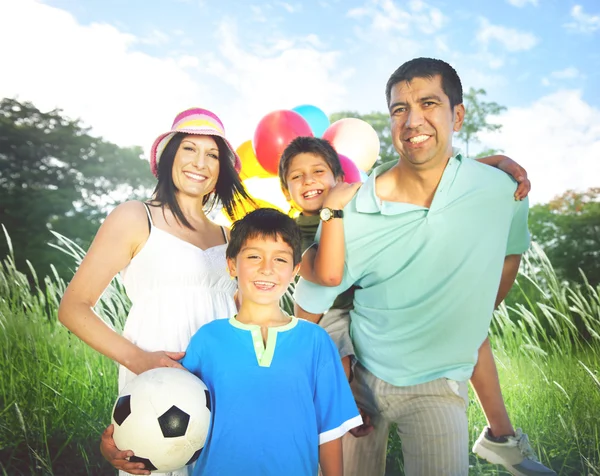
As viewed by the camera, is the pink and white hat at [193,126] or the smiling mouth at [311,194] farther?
the smiling mouth at [311,194]

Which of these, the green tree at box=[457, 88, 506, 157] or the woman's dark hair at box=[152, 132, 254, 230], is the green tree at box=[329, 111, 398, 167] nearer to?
the green tree at box=[457, 88, 506, 157]

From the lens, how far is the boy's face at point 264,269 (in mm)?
2043

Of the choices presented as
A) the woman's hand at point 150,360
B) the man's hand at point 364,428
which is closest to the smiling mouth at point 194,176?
the woman's hand at point 150,360

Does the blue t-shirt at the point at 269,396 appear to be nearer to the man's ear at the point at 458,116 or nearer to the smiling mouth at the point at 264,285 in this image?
the smiling mouth at the point at 264,285

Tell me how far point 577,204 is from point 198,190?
13410 mm

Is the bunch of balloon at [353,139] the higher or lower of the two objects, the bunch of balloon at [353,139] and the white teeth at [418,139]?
the higher

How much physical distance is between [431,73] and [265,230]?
933 millimetres

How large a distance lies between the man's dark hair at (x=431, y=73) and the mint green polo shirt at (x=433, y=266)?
0.27 m

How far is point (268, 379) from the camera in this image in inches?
75.5


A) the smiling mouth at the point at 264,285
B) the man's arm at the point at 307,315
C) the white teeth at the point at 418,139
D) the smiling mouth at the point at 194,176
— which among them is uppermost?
the white teeth at the point at 418,139

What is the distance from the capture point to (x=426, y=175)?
2.25m

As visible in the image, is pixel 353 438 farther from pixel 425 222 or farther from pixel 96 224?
pixel 96 224

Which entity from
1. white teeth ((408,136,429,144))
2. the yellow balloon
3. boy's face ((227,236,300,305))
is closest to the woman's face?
boy's face ((227,236,300,305))

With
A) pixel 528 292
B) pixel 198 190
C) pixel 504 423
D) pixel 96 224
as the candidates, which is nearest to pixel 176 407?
pixel 198 190
